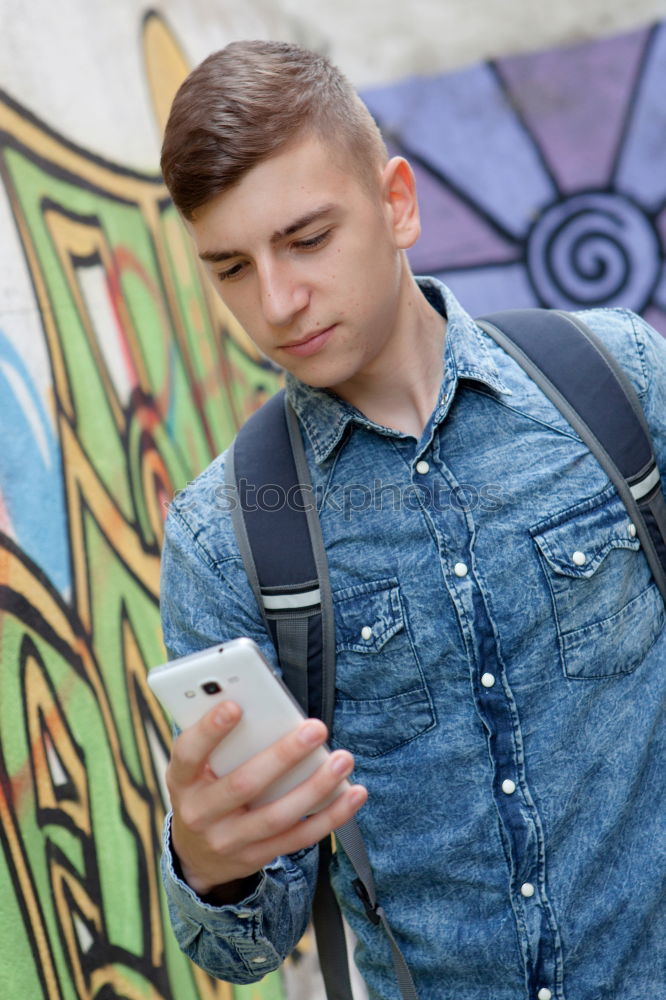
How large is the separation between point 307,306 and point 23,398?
113cm

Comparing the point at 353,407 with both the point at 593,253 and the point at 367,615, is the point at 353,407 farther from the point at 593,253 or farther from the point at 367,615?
the point at 593,253

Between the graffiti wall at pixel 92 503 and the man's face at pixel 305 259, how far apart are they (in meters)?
0.96

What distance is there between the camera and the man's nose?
5.44 ft

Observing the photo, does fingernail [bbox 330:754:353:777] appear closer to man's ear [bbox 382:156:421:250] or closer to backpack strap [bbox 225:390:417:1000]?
backpack strap [bbox 225:390:417:1000]

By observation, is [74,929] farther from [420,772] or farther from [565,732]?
[565,732]

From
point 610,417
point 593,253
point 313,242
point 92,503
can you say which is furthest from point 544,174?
point 313,242

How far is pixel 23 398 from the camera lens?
8.43 ft

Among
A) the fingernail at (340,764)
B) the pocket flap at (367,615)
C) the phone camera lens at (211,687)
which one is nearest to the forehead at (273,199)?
the pocket flap at (367,615)

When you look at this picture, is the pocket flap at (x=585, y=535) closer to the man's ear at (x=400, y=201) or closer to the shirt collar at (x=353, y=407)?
the shirt collar at (x=353, y=407)

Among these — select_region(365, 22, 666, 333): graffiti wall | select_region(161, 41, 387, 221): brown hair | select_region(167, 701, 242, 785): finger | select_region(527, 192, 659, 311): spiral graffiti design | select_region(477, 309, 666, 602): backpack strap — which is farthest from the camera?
select_region(527, 192, 659, 311): spiral graffiti design

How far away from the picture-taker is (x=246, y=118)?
1649 mm

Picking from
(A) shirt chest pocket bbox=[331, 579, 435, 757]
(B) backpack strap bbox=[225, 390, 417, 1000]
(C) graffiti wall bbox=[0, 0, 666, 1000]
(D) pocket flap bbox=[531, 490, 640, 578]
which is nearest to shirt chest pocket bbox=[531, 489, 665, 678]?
(D) pocket flap bbox=[531, 490, 640, 578]

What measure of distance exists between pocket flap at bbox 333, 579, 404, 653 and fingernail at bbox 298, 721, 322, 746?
17.6 inches

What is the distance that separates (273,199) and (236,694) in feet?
2.57
